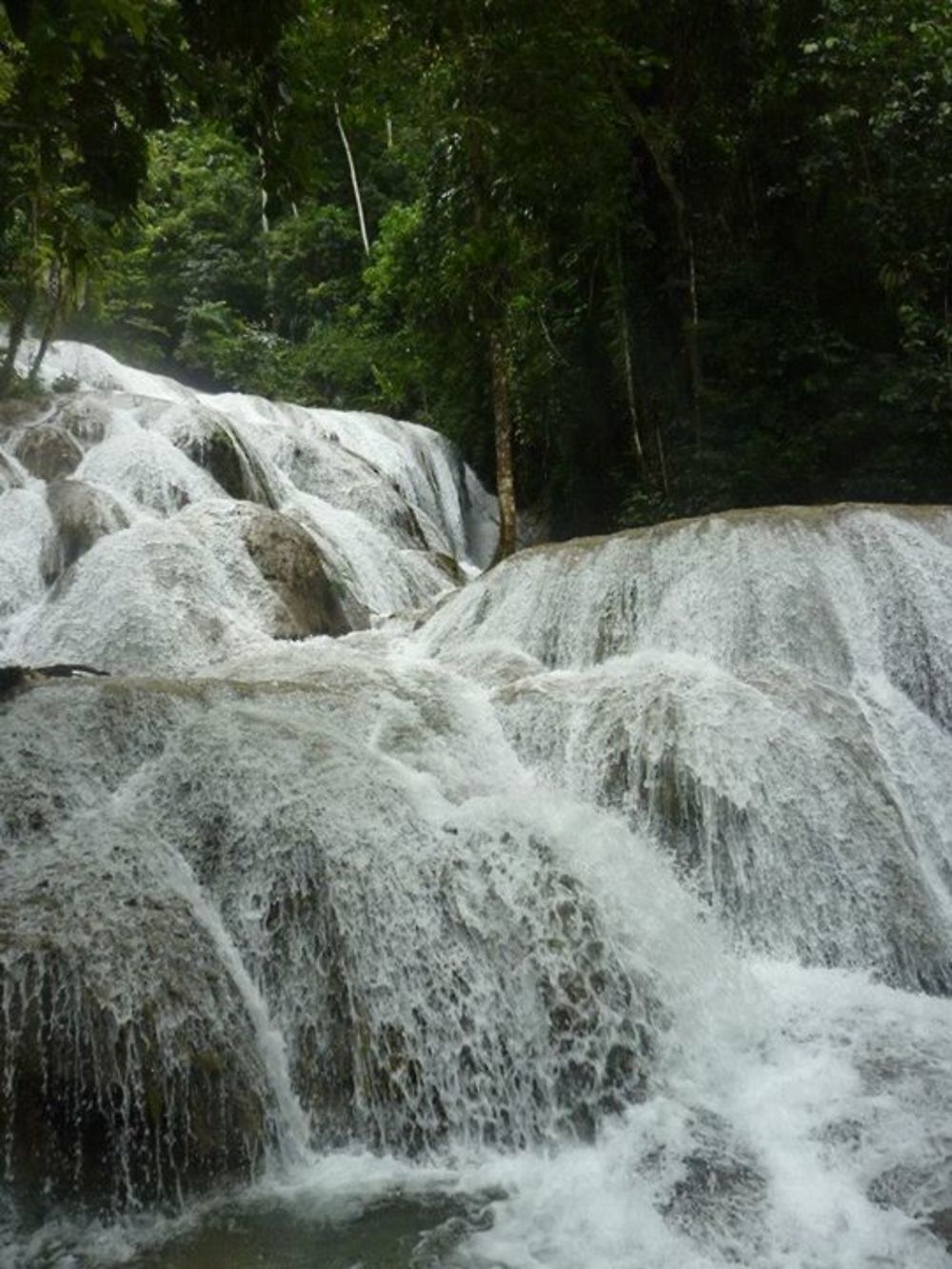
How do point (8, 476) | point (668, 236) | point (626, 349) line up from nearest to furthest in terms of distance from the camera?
point (8, 476) → point (626, 349) → point (668, 236)

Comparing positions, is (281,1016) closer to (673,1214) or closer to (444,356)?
(673,1214)

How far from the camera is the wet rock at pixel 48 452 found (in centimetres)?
1072

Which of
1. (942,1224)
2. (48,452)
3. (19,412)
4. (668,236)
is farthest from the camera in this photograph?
(668,236)

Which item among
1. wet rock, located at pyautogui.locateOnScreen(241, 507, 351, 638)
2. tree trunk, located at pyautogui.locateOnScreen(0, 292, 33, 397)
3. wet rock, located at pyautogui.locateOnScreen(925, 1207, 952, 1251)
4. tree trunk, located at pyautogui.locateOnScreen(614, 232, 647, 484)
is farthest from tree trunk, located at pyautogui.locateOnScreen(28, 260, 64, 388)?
wet rock, located at pyautogui.locateOnScreen(925, 1207, 952, 1251)

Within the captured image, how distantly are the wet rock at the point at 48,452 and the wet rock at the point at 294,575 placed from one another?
2.50m

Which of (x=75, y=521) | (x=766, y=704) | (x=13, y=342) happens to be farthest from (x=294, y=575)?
(x=13, y=342)

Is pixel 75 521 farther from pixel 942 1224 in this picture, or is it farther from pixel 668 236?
pixel 942 1224

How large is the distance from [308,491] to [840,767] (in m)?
9.15

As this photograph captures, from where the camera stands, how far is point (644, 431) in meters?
13.0

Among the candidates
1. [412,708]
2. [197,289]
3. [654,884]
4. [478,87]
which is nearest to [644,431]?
[478,87]

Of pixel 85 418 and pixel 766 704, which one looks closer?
pixel 766 704

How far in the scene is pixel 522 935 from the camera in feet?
13.8

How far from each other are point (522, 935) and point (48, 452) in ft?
28.7

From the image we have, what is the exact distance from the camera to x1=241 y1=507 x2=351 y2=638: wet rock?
9117 millimetres
